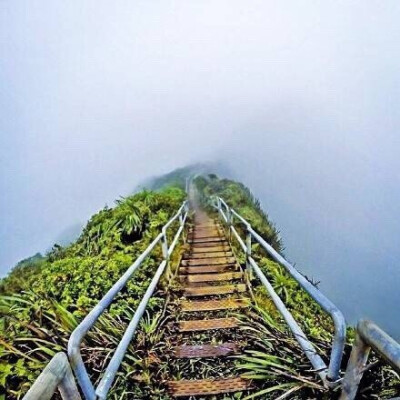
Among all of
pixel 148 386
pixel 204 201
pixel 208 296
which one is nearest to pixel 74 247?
pixel 208 296

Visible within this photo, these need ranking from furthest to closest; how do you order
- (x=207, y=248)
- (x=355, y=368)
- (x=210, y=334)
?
Answer: (x=207, y=248) → (x=210, y=334) → (x=355, y=368)

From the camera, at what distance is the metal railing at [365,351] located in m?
1.24

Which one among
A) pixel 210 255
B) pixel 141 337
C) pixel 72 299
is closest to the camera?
pixel 141 337

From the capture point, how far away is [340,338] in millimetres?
1831

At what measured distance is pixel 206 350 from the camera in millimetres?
3301

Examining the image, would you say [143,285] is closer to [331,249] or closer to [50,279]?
[50,279]

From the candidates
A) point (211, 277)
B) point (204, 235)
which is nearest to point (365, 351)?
point (211, 277)

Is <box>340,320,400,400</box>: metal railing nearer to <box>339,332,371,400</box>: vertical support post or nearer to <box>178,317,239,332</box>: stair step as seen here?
<box>339,332,371,400</box>: vertical support post

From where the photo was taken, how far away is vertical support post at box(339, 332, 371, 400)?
149cm

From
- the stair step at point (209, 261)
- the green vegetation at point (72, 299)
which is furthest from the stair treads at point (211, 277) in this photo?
the stair step at point (209, 261)

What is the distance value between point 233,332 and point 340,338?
191 centimetres

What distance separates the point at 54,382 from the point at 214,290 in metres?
3.69

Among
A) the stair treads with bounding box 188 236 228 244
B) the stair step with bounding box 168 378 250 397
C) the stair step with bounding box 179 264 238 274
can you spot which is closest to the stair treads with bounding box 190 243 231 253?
the stair treads with bounding box 188 236 228 244

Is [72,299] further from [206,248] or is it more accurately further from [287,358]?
[206,248]
